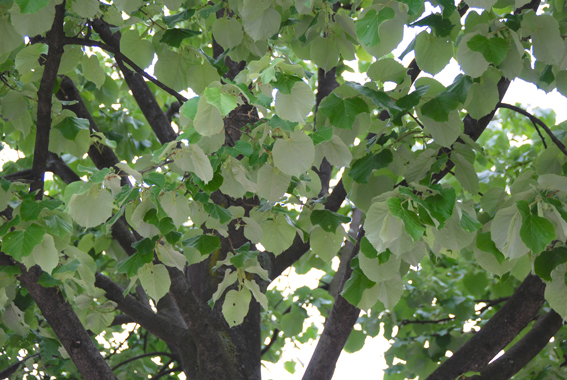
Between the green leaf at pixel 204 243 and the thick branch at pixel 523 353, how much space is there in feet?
4.96

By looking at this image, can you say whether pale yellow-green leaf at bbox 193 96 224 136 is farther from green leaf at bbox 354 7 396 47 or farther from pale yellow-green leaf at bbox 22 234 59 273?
pale yellow-green leaf at bbox 22 234 59 273

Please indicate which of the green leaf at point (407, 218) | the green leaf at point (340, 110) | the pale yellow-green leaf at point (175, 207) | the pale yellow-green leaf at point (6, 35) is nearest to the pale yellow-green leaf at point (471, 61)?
the green leaf at point (340, 110)

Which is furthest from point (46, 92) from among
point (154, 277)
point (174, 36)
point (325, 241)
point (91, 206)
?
point (325, 241)

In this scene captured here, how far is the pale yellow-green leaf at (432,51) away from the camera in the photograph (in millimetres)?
1727

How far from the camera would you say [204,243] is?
5.74ft

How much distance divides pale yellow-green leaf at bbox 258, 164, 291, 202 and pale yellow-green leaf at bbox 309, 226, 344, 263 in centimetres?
34

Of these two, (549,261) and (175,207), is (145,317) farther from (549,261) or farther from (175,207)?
(549,261)

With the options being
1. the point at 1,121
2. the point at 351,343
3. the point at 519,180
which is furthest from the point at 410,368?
the point at 1,121

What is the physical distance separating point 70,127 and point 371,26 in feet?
4.50

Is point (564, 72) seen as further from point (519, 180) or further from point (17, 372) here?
point (17, 372)

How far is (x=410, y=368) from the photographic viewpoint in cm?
326

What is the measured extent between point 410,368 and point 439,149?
1931 mm

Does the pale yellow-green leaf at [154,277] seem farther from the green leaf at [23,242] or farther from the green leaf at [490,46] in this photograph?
the green leaf at [490,46]

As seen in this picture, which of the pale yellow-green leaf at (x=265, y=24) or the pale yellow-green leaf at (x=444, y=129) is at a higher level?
the pale yellow-green leaf at (x=265, y=24)
